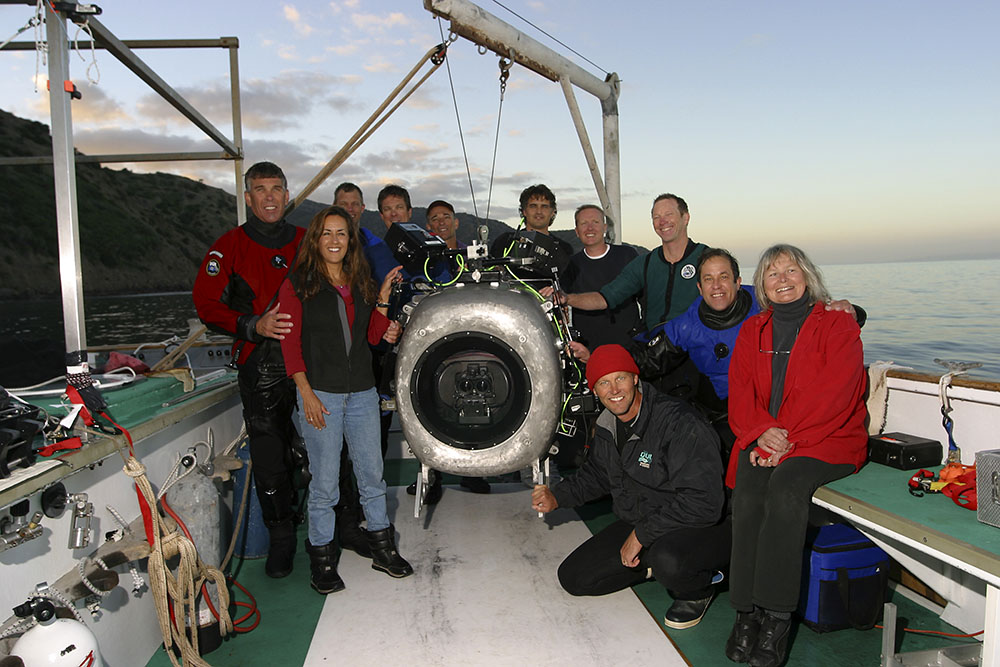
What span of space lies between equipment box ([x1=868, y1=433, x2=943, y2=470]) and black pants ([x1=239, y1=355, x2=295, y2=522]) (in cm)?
207

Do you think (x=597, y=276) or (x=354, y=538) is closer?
(x=354, y=538)

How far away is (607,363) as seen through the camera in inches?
83.9

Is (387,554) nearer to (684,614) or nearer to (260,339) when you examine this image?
(260,339)

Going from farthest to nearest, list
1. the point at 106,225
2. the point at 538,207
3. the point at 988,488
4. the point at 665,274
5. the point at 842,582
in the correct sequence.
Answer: the point at 106,225 < the point at 538,207 < the point at 665,274 < the point at 842,582 < the point at 988,488

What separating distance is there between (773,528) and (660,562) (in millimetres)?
375

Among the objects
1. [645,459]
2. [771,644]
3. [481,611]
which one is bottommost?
[481,611]

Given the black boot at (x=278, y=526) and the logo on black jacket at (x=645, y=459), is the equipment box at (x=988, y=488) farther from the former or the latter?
the black boot at (x=278, y=526)

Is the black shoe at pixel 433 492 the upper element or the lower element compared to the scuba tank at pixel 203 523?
lower

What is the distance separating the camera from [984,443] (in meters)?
2.14

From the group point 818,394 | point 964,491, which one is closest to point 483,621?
point 818,394

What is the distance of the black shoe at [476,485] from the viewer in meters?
3.48

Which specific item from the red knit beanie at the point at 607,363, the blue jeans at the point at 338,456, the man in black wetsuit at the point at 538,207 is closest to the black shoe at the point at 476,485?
the blue jeans at the point at 338,456

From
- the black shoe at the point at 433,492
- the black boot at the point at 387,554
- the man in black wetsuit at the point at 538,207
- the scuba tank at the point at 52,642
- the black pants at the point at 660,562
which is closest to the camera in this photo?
the scuba tank at the point at 52,642

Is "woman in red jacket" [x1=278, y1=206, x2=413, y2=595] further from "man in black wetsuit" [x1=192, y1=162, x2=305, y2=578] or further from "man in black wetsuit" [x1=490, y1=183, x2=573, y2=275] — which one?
"man in black wetsuit" [x1=490, y1=183, x2=573, y2=275]
